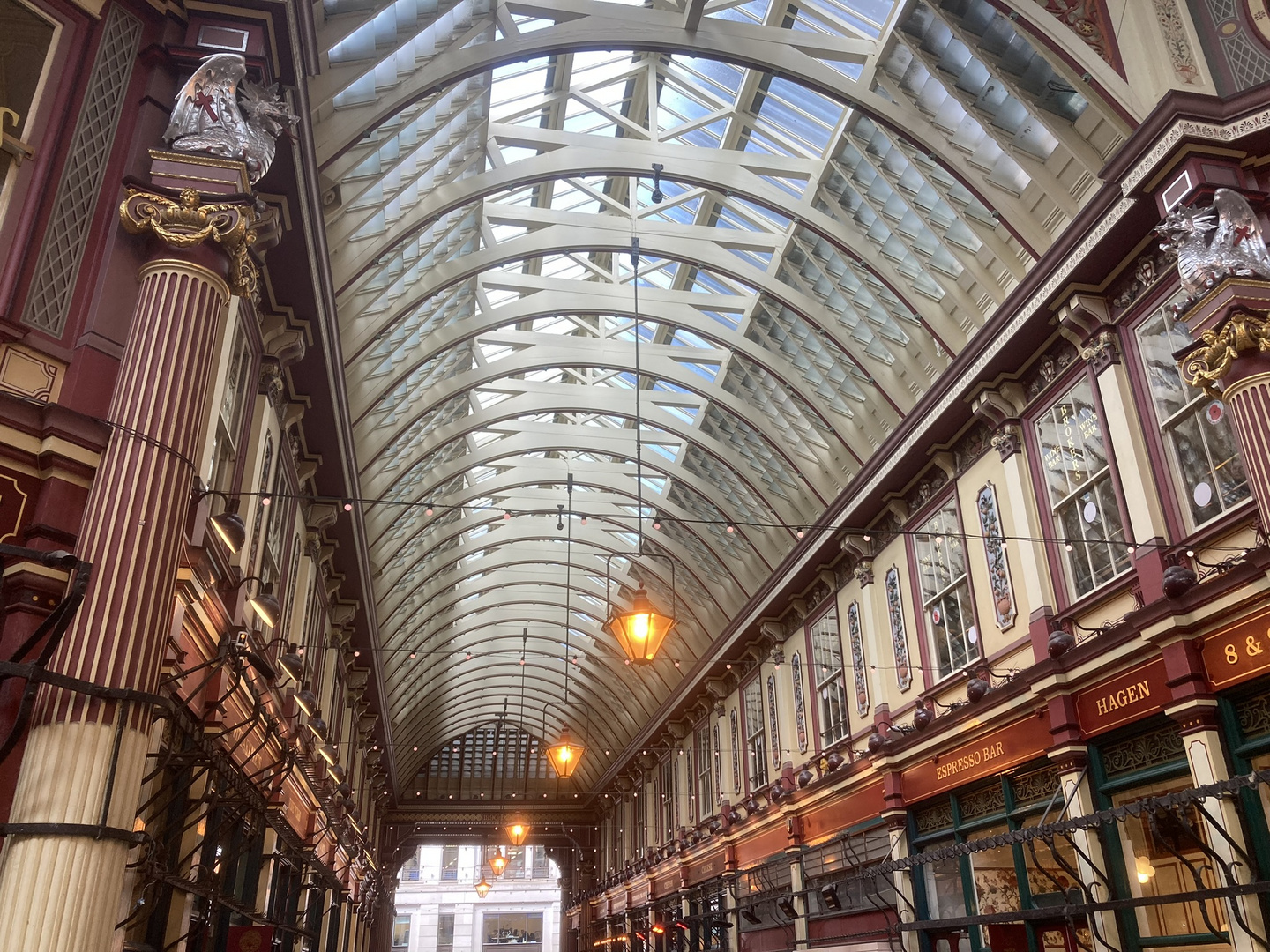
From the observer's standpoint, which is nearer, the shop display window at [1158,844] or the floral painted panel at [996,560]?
the shop display window at [1158,844]

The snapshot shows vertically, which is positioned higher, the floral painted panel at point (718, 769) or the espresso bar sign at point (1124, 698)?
the floral painted panel at point (718, 769)

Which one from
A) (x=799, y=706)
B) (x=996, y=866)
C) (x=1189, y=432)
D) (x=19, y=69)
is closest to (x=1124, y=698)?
(x=1189, y=432)

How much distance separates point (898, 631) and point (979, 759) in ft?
10.5

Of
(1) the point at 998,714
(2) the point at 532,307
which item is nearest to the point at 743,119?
(2) the point at 532,307

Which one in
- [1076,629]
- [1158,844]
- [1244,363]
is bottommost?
[1158,844]

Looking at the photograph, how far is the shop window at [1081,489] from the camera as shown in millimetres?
11234

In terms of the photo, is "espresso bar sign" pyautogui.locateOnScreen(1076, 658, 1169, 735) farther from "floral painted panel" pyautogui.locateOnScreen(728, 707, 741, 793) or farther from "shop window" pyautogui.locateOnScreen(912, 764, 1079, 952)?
"floral painted panel" pyautogui.locateOnScreen(728, 707, 741, 793)

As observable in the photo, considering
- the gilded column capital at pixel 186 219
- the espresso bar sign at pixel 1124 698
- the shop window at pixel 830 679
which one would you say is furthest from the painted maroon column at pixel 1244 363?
the shop window at pixel 830 679

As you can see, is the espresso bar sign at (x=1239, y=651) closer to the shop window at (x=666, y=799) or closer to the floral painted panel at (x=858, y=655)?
the floral painted panel at (x=858, y=655)

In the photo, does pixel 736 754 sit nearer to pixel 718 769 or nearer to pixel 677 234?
pixel 718 769

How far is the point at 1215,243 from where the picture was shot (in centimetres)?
889

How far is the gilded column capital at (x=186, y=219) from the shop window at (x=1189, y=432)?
820 cm

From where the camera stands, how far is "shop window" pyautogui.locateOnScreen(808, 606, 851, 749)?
60.6 feet

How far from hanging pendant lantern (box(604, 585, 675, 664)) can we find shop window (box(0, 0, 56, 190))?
27.4 feet
